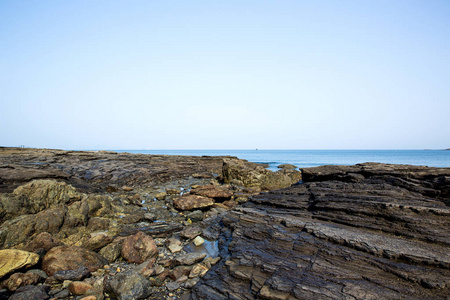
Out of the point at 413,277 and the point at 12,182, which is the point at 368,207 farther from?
the point at 12,182

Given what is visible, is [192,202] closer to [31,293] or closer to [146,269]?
[146,269]

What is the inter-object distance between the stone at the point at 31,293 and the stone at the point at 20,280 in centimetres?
17

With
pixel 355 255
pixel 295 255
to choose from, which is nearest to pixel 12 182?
pixel 295 255

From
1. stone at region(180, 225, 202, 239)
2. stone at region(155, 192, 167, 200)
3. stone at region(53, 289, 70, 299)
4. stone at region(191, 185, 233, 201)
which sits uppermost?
stone at region(191, 185, 233, 201)

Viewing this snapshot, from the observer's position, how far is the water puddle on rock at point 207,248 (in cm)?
790

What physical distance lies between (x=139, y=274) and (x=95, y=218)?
4.96 metres

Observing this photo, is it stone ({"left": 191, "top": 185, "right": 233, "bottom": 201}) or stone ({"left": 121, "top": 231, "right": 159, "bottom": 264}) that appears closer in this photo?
stone ({"left": 121, "top": 231, "right": 159, "bottom": 264})

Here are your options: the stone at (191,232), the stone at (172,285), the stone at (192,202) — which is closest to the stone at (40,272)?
the stone at (172,285)

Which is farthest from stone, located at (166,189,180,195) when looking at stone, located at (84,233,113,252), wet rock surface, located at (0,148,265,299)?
stone, located at (84,233,113,252)

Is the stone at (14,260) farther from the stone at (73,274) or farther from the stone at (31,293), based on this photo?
the stone at (73,274)

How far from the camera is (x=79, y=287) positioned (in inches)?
A: 229

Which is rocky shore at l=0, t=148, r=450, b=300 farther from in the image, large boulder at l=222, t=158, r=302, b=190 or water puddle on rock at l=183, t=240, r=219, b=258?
large boulder at l=222, t=158, r=302, b=190

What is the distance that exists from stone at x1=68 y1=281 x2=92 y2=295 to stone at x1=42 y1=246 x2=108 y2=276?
2.49 feet

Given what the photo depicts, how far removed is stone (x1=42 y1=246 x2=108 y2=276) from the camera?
6.50 meters
